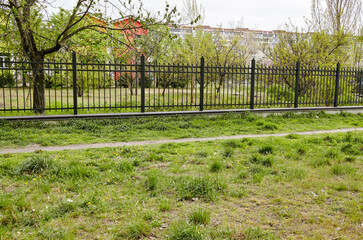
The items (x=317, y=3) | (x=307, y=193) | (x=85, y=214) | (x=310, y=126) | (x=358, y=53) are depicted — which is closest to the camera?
(x=85, y=214)

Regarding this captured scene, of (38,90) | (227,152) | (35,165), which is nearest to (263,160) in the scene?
(227,152)

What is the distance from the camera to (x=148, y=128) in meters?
9.41

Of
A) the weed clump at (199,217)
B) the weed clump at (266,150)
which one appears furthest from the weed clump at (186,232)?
the weed clump at (266,150)

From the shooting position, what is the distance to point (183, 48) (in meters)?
20.9

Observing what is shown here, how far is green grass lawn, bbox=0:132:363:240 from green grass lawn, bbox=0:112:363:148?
1.38 metres

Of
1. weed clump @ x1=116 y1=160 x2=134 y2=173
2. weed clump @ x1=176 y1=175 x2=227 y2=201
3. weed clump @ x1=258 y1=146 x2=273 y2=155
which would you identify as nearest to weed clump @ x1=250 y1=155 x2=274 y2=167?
weed clump @ x1=258 y1=146 x2=273 y2=155

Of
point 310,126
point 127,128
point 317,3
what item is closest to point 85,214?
point 127,128

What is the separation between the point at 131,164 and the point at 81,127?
12.9 ft

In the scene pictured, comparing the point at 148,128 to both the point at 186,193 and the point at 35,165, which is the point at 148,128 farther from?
the point at 186,193

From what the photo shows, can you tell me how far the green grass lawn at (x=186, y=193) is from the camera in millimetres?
3344

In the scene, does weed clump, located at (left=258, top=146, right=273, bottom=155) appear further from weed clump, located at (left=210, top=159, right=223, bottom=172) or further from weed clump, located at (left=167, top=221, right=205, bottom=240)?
weed clump, located at (left=167, top=221, right=205, bottom=240)

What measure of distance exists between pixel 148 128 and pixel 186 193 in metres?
5.26

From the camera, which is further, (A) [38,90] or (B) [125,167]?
(A) [38,90]

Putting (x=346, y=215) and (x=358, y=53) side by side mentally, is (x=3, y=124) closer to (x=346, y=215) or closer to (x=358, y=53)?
(x=346, y=215)
